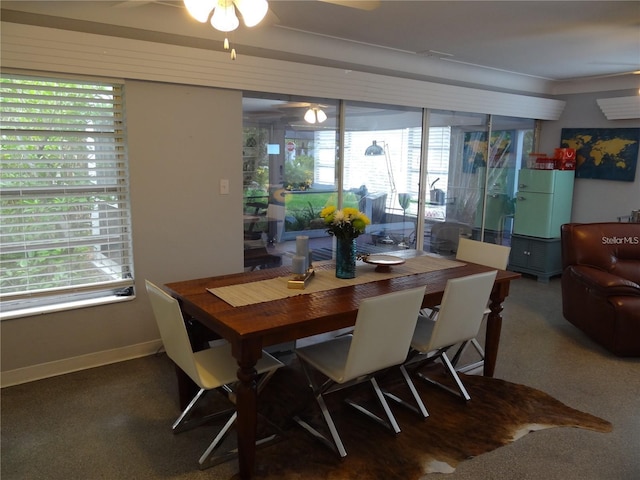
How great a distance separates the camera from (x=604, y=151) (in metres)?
5.92

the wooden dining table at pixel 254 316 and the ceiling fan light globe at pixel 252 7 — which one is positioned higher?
the ceiling fan light globe at pixel 252 7

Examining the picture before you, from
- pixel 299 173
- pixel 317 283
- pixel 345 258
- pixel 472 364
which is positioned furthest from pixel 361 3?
pixel 472 364

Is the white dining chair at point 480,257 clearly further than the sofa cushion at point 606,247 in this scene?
No

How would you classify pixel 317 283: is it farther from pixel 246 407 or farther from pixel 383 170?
pixel 383 170

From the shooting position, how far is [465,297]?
110 inches

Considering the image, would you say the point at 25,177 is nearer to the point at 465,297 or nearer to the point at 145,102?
the point at 145,102

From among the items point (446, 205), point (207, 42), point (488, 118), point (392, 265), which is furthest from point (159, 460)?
point (488, 118)

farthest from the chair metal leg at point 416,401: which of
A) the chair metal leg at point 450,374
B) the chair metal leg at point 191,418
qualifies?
the chair metal leg at point 191,418

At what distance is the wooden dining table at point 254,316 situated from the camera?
2.21 meters

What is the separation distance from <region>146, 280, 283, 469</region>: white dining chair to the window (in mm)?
1199

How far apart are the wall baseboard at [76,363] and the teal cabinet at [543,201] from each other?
4633mm

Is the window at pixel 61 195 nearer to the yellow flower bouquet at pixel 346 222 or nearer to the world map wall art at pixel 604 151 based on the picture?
the yellow flower bouquet at pixel 346 222

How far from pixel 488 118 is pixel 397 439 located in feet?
14.8

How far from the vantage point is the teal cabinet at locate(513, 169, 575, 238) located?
5.91 meters
